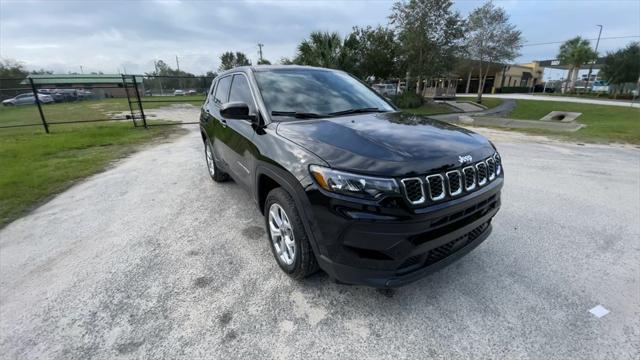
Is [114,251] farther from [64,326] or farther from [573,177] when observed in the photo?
[573,177]

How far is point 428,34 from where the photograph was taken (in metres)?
20.1

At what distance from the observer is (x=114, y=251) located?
9.93ft

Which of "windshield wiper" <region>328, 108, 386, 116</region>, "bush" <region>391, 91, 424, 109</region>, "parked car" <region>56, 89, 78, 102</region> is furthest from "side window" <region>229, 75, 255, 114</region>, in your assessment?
"parked car" <region>56, 89, 78, 102</region>

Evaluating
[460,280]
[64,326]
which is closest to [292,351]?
[460,280]

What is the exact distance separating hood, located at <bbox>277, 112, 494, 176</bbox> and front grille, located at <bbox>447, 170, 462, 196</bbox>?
53 millimetres

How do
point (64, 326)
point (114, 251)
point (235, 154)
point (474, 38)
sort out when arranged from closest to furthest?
1. point (64, 326)
2. point (114, 251)
3. point (235, 154)
4. point (474, 38)

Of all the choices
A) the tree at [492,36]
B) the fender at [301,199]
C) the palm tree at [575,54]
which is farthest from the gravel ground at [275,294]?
the palm tree at [575,54]

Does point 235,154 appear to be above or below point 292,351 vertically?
above

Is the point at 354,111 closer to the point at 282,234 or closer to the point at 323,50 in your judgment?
the point at 282,234

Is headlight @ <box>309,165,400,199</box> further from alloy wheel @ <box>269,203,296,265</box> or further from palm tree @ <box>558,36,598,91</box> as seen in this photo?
palm tree @ <box>558,36,598,91</box>

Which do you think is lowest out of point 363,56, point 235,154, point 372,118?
point 235,154

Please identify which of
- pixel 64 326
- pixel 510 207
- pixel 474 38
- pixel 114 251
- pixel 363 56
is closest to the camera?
pixel 64 326

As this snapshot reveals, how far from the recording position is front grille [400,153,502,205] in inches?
70.5

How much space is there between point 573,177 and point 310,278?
5164 millimetres
